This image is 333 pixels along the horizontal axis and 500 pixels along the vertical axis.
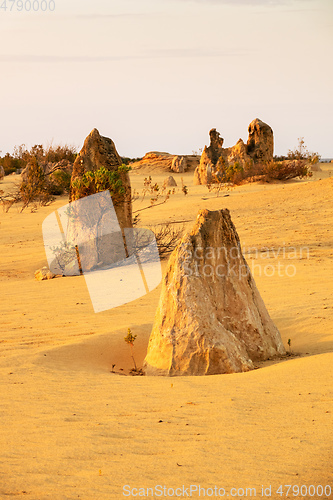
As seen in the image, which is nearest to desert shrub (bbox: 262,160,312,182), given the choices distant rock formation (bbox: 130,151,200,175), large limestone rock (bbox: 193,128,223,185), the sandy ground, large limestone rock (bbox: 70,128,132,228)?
large limestone rock (bbox: 193,128,223,185)

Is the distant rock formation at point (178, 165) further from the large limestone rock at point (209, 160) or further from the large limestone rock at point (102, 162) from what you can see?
the large limestone rock at point (102, 162)

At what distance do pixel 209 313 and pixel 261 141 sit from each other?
915 inches

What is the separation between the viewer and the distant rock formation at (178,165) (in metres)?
36.0

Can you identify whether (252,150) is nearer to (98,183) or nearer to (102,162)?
(102,162)

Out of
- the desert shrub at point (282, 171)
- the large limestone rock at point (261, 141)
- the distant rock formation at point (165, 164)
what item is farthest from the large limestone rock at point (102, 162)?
the distant rock formation at point (165, 164)

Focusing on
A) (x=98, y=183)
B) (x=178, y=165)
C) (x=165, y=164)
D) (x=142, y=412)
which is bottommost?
(x=142, y=412)

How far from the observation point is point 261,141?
87.6 ft

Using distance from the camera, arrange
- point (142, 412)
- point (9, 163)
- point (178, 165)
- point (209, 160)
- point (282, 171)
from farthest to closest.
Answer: point (178, 165) < point (9, 163) < point (209, 160) < point (282, 171) < point (142, 412)

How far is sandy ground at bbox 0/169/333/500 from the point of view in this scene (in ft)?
8.25

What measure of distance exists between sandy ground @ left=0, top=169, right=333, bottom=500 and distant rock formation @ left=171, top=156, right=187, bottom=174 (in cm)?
2879

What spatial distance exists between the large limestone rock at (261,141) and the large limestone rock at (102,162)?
16.6 m

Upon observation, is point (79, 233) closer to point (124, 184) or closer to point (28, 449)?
point (124, 184)

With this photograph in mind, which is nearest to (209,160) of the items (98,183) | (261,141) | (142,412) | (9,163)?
(261,141)

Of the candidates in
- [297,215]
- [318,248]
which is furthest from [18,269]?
[297,215]
